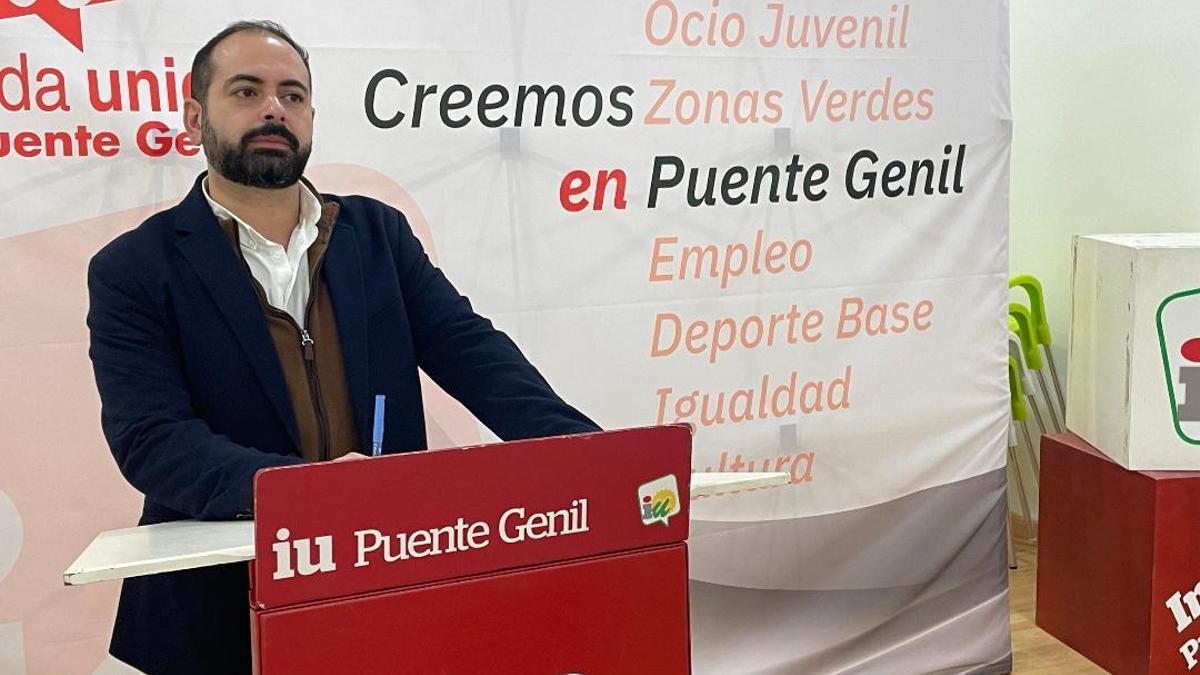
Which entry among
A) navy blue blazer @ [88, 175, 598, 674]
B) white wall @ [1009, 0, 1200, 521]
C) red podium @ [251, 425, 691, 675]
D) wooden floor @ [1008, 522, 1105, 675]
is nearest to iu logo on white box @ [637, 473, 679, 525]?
red podium @ [251, 425, 691, 675]

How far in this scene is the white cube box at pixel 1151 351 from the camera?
2.62m

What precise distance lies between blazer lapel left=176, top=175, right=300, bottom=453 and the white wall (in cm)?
292

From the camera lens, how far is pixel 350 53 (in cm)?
229

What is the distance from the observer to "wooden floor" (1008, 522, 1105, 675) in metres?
3.19

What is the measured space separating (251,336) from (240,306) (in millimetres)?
50

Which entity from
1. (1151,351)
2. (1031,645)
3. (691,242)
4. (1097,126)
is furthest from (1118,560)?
(1097,126)

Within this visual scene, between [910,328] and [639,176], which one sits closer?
[639,176]

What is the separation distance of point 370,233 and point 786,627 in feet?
5.16

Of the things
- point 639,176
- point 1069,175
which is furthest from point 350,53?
point 1069,175

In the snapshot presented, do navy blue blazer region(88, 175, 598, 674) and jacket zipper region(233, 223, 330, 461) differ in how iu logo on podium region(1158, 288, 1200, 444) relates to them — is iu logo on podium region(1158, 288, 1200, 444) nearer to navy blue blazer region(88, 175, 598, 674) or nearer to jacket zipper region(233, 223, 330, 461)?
navy blue blazer region(88, 175, 598, 674)

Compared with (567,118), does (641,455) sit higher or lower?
lower

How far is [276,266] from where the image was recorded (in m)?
1.88

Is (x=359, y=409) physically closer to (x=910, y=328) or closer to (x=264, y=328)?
(x=264, y=328)

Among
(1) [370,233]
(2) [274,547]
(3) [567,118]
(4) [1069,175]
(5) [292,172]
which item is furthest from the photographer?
(4) [1069,175]
